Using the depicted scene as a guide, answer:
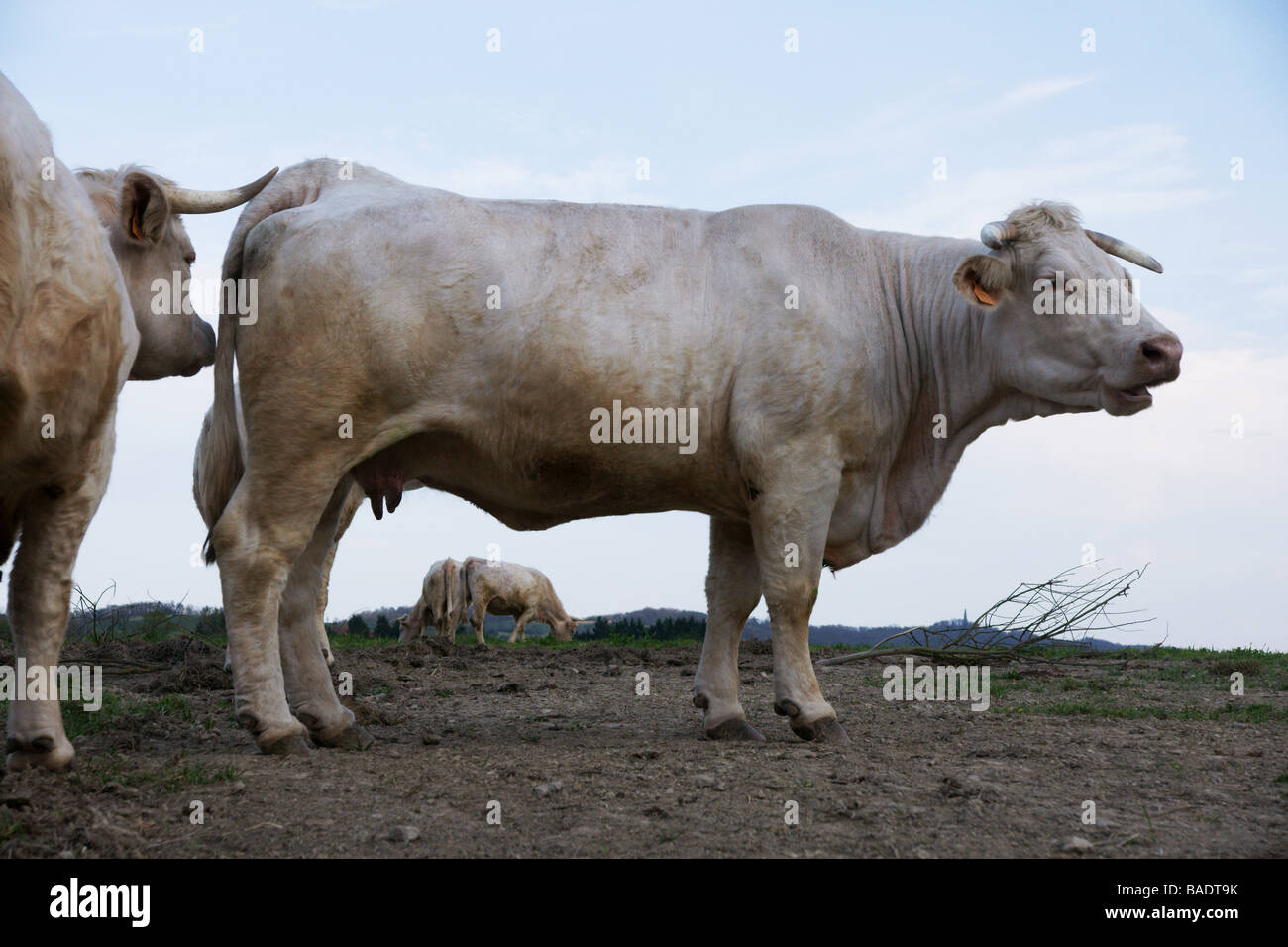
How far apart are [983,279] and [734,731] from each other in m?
2.72

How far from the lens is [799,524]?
5.82 metres

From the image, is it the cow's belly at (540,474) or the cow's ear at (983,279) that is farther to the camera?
the cow's ear at (983,279)

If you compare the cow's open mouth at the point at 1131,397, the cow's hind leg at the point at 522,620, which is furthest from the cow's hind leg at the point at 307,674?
the cow's hind leg at the point at 522,620

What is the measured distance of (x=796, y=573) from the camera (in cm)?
584

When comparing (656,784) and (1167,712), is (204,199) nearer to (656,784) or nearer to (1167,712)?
(656,784)

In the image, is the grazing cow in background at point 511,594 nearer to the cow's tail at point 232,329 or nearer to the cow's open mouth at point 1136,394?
the cow's tail at point 232,329

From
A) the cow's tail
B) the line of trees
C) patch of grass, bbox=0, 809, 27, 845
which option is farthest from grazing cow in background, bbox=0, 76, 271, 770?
the line of trees

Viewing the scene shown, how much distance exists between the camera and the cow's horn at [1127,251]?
6672 millimetres

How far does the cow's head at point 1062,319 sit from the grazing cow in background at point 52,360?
4.06 metres

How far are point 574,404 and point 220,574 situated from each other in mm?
1808

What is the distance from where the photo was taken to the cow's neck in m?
6.40

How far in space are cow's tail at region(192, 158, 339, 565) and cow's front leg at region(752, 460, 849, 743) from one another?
265 centimetres

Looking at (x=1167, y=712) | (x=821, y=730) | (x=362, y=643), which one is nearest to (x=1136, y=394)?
(x=821, y=730)

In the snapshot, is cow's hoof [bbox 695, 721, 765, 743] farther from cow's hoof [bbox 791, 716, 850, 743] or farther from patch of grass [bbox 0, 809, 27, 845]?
patch of grass [bbox 0, 809, 27, 845]
